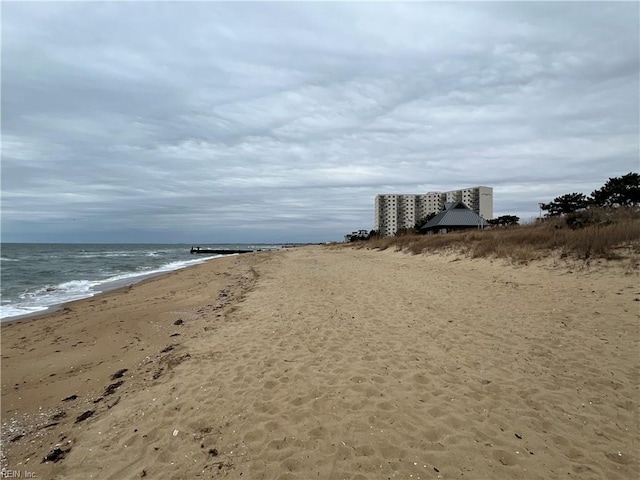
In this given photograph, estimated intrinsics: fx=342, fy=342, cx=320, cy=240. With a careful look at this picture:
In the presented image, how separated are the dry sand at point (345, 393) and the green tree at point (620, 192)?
67.5 feet

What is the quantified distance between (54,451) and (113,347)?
3.77 m

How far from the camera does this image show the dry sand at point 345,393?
2992 millimetres

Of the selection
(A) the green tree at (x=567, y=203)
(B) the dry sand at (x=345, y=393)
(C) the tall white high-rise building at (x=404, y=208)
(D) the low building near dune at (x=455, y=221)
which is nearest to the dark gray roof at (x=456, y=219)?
(D) the low building near dune at (x=455, y=221)

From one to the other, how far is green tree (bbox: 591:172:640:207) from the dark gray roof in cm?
1491

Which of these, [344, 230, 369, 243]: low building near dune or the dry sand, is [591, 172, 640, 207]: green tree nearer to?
the dry sand

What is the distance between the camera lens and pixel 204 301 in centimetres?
1127

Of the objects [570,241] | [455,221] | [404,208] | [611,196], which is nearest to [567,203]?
[611,196]

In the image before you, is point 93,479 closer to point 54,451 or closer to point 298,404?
point 54,451

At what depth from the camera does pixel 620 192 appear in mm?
24016

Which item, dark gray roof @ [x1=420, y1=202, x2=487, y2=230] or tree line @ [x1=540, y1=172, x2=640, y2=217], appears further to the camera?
dark gray roof @ [x1=420, y1=202, x2=487, y2=230]

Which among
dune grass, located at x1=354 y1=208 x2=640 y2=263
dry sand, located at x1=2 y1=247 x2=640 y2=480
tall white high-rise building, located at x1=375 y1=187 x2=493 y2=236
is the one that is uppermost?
tall white high-rise building, located at x1=375 y1=187 x2=493 y2=236

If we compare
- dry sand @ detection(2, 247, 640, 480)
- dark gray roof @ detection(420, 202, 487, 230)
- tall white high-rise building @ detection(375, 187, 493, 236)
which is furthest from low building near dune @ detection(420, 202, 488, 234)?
tall white high-rise building @ detection(375, 187, 493, 236)

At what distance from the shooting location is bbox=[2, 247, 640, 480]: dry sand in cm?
299

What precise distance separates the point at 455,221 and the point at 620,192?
1789 cm
